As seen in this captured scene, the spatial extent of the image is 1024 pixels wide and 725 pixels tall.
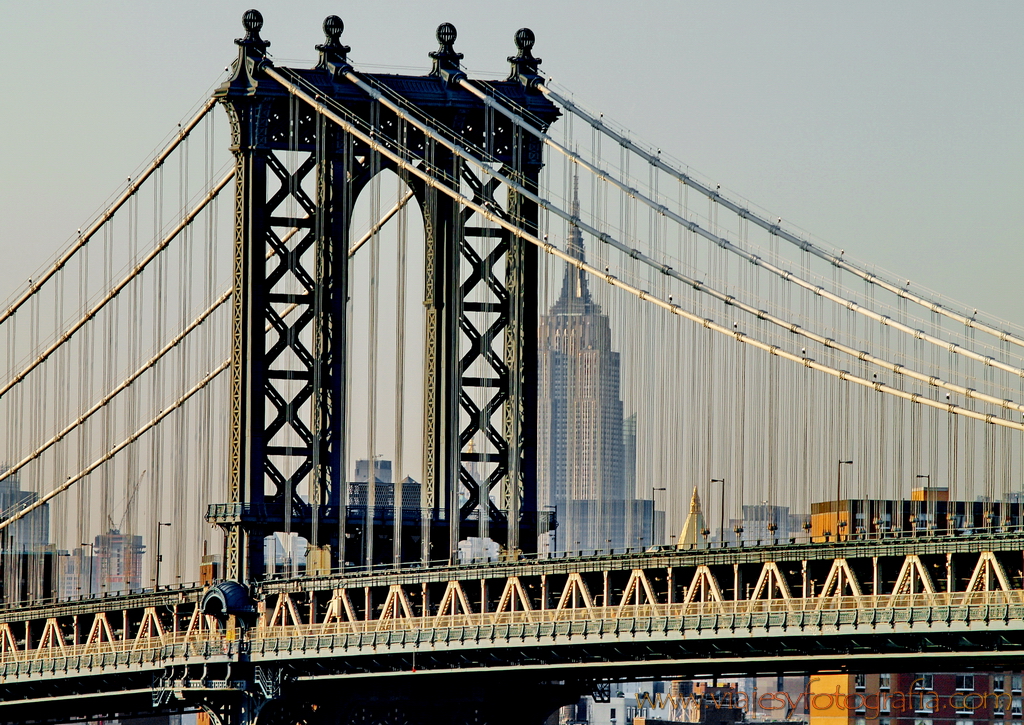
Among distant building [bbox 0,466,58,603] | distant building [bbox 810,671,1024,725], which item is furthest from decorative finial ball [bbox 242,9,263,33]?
distant building [bbox 810,671,1024,725]

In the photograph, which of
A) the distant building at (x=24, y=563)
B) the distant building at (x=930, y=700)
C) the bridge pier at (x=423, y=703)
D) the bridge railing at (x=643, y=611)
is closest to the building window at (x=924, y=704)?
the distant building at (x=930, y=700)

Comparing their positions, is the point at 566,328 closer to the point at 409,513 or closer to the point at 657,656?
the point at 409,513

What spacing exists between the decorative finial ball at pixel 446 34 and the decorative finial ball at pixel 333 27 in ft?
15.4

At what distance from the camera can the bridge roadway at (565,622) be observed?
287ft

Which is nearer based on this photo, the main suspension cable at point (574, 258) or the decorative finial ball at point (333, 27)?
the main suspension cable at point (574, 258)

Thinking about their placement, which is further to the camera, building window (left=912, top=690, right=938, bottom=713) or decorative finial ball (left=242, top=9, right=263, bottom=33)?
building window (left=912, top=690, right=938, bottom=713)

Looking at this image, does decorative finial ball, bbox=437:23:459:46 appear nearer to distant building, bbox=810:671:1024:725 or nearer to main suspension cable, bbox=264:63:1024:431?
main suspension cable, bbox=264:63:1024:431

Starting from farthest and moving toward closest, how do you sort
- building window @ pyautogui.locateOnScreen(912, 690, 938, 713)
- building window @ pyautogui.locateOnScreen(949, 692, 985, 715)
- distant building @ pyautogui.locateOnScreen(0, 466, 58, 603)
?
building window @ pyautogui.locateOnScreen(912, 690, 938, 713)
building window @ pyautogui.locateOnScreen(949, 692, 985, 715)
distant building @ pyautogui.locateOnScreen(0, 466, 58, 603)

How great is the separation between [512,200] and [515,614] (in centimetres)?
2361

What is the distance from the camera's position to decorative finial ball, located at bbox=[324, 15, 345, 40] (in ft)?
381

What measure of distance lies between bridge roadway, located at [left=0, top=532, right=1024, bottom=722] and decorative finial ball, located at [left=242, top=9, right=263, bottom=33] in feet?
83.0

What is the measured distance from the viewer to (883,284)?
100875 mm

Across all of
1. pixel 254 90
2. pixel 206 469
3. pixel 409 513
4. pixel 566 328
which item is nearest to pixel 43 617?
pixel 206 469

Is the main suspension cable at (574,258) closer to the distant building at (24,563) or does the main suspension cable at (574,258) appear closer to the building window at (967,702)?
the distant building at (24,563)
